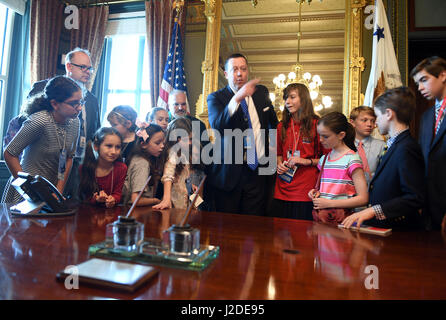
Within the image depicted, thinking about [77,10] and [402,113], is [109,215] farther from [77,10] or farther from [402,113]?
[77,10]

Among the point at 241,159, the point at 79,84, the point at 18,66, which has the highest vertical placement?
the point at 18,66

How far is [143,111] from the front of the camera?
520cm

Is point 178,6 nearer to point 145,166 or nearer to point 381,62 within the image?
point 381,62

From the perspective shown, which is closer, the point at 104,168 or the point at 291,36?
the point at 104,168

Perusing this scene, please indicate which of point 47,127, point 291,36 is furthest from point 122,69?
point 47,127

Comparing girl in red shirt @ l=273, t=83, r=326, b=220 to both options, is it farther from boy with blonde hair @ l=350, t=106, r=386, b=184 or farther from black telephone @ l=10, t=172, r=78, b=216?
black telephone @ l=10, t=172, r=78, b=216

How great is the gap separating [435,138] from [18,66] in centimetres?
570

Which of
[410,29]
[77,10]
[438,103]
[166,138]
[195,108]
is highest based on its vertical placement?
[77,10]

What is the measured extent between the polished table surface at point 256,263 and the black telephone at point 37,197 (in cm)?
7

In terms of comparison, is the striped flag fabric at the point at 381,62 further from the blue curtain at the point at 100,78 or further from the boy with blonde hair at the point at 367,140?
the blue curtain at the point at 100,78

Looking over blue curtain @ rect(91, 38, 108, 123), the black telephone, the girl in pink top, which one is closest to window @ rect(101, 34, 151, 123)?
blue curtain @ rect(91, 38, 108, 123)

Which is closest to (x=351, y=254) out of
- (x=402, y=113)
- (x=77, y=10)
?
(x=402, y=113)

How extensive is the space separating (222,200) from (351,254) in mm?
1384

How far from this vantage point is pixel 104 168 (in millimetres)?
2029
